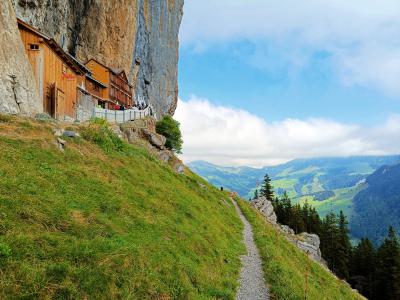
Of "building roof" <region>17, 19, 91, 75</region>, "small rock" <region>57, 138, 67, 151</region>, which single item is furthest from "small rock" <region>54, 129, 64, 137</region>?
"building roof" <region>17, 19, 91, 75</region>

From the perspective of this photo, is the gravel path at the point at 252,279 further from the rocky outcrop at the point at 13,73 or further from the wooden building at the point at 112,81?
the wooden building at the point at 112,81

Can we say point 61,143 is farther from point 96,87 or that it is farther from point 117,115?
point 96,87

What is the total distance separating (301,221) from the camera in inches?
3939

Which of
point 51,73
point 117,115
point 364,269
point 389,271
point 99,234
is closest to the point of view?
point 99,234

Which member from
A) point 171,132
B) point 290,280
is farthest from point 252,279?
point 171,132

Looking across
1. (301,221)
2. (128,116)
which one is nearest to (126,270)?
(128,116)

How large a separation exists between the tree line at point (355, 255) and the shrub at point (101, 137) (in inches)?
2363

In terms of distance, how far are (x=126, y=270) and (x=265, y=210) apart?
65682mm

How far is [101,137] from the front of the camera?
2858 cm

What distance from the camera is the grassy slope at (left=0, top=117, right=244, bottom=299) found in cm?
974

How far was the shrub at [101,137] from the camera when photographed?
2775 centimetres

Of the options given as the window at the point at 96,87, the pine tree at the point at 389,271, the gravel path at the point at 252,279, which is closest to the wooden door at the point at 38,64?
the gravel path at the point at 252,279

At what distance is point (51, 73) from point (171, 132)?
3599 cm

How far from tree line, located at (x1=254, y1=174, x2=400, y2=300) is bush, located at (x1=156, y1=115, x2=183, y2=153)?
155 ft
